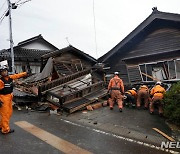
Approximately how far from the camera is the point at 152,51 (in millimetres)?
11859

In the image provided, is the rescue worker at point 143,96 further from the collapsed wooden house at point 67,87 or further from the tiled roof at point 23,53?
the tiled roof at point 23,53

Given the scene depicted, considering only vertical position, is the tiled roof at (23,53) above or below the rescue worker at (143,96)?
above

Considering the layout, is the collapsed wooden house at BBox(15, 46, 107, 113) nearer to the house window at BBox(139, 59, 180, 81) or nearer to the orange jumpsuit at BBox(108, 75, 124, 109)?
the orange jumpsuit at BBox(108, 75, 124, 109)

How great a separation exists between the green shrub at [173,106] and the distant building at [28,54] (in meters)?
18.4

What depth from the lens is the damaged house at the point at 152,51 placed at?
10766 mm

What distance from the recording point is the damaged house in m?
10.8

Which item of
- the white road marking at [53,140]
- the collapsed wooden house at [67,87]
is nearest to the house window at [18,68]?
the collapsed wooden house at [67,87]

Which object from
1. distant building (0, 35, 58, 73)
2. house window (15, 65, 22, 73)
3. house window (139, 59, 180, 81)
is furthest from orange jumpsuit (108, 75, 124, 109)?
house window (15, 65, 22, 73)

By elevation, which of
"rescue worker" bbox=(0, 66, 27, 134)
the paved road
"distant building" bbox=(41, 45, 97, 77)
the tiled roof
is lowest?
the paved road

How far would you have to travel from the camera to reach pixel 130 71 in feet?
41.9

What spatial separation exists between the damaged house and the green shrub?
3.55 meters

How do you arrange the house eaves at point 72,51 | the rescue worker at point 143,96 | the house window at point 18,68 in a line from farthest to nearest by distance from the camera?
the house window at point 18,68, the house eaves at point 72,51, the rescue worker at point 143,96


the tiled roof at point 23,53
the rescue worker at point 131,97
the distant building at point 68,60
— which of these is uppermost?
the tiled roof at point 23,53

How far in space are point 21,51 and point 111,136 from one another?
69.6 feet
